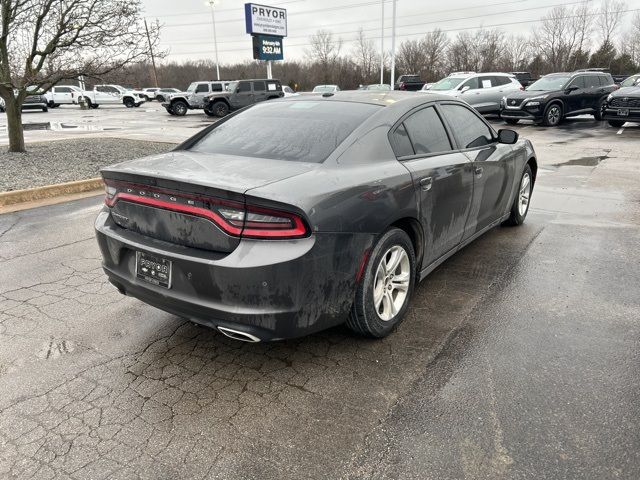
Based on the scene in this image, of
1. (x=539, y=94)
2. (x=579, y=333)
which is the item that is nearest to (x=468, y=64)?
(x=539, y=94)

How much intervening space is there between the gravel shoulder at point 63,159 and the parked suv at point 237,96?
11.6m

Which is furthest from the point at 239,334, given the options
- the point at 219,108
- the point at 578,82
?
the point at 219,108

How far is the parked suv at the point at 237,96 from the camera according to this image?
25594mm

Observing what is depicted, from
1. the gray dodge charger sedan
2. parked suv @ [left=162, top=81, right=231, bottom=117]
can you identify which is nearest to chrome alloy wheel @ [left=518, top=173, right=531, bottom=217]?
the gray dodge charger sedan

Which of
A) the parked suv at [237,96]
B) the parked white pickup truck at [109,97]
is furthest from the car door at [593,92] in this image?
the parked white pickup truck at [109,97]

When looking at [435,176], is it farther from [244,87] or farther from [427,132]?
[244,87]

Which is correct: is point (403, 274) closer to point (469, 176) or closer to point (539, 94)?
point (469, 176)

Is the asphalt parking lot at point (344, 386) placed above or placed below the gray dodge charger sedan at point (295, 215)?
below

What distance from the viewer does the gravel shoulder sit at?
8421mm

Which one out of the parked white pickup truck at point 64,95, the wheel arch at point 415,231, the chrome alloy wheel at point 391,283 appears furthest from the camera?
the parked white pickup truck at point 64,95

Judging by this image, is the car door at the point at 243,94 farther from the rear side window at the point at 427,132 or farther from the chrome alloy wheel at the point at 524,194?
the rear side window at the point at 427,132

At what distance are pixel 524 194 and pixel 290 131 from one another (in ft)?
11.6

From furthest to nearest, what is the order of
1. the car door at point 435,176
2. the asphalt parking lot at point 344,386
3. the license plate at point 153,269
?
1. the car door at point 435,176
2. the license plate at point 153,269
3. the asphalt parking lot at point 344,386

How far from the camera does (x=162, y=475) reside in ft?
6.98
